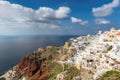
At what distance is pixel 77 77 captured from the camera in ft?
235

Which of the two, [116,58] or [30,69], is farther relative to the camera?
[30,69]

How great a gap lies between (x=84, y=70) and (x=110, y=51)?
39.8 feet

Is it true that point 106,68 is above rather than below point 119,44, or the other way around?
below

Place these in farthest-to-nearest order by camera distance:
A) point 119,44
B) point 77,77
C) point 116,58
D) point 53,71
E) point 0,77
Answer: point 0,77 → point 53,71 → point 119,44 → point 77,77 → point 116,58

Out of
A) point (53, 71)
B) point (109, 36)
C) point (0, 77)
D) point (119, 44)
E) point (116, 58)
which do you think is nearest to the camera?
point (116, 58)

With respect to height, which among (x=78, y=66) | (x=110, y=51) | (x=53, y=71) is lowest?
(x=53, y=71)

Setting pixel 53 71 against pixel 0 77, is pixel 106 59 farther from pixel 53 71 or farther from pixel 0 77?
pixel 0 77

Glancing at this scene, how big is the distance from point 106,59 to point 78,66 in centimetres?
1332

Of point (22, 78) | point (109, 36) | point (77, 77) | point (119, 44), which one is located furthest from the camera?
point (22, 78)

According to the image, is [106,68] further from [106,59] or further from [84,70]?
[84,70]

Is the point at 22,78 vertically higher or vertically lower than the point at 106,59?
lower

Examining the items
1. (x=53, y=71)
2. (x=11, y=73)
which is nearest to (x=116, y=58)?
(x=53, y=71)

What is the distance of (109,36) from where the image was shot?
91.4 meters

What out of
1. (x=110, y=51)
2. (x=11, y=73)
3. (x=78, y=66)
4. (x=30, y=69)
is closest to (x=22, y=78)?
(x=30, y=69)
